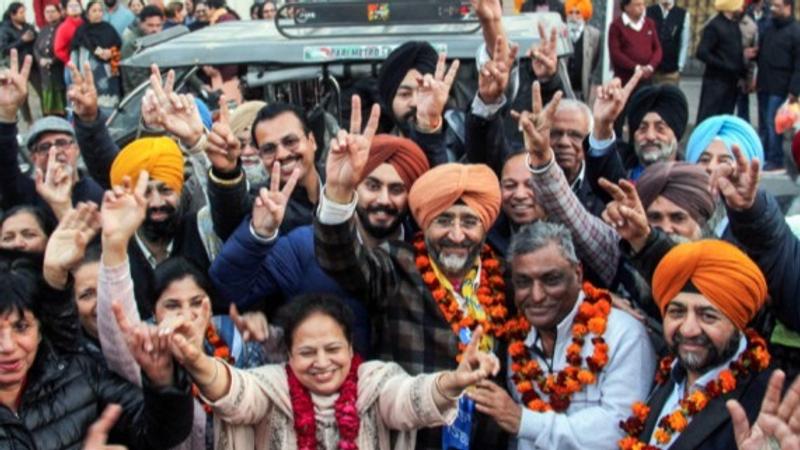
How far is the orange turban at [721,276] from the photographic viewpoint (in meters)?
3.72

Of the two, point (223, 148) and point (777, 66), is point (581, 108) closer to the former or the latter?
point (223, 148)

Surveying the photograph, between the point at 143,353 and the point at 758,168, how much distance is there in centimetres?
192

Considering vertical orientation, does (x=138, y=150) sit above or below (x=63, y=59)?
above

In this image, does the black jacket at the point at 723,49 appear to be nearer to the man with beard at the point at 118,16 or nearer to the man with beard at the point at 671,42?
the man with beard at the point at 671,42

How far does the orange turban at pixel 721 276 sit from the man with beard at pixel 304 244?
1065mm

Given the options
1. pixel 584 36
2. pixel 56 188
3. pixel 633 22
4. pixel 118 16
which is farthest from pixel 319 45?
pixel 118 16

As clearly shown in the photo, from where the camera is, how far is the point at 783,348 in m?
3.95

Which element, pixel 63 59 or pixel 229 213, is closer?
pixel 229 213

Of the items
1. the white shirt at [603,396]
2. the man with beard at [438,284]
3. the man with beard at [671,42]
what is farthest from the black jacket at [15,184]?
the man with beard at [671,42]

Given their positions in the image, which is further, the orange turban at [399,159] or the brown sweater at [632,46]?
the brown sweater at [632,46]

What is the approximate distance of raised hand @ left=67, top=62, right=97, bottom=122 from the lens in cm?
539

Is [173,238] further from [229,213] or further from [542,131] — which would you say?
[542,131]

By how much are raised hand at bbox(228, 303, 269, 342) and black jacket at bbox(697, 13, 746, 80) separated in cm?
920

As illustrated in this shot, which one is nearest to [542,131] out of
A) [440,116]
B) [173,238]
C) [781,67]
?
[440,116]
